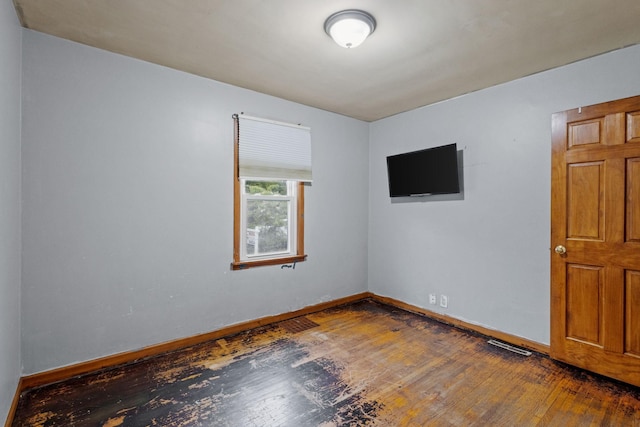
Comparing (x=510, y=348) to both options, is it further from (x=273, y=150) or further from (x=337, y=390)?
(x=273, y=150)

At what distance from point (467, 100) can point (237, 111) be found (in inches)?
98.1

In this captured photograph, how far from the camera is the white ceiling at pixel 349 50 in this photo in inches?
76.7

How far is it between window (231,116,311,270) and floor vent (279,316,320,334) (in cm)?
69

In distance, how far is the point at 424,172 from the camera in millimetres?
3695

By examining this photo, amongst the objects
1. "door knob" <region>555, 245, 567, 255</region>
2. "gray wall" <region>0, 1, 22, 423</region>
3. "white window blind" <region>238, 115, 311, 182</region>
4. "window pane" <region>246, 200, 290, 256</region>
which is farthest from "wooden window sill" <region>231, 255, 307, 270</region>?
"door knob" <region>555, 245, 567, 255</region>

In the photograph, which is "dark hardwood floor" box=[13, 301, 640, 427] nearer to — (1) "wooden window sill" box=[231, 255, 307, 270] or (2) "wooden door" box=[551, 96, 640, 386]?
(2) "wooden door" box=[551, 96, 640, 386]

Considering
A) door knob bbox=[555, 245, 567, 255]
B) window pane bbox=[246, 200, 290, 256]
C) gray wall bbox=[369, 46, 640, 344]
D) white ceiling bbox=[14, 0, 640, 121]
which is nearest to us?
white ceiling bbox=[14, 0, 640, 121]

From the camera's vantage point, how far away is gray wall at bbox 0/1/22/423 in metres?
1.75

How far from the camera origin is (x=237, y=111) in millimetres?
3266

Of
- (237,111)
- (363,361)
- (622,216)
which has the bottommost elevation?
(363,361)

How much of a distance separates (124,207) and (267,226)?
146 centimetres

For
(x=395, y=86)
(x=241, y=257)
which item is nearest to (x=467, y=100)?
(x=395, y=86)

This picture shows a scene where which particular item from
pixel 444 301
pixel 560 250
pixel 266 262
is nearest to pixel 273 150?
pixel 266 262

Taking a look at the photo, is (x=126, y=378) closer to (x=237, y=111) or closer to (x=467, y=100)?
(x=237, y=111)
